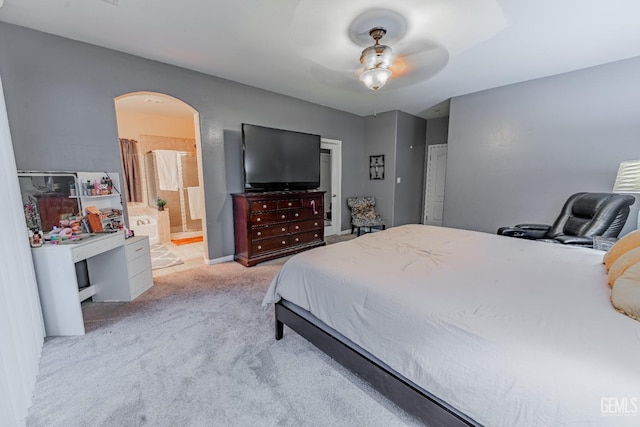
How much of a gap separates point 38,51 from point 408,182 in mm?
5703

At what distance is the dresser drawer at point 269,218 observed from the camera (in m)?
3.51

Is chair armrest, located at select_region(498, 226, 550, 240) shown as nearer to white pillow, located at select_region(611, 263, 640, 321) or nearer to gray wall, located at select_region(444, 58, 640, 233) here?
gray wall, located at select_region(444, 58, 640, 233)

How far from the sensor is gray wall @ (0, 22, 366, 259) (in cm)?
227

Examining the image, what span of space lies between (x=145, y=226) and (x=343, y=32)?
4.66 m

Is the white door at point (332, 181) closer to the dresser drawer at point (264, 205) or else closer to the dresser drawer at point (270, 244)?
the dresser drawer at point (270, 244)

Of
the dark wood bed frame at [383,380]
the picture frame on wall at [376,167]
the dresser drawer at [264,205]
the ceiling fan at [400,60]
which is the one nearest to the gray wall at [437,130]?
the picture frame on wall at [376,167]

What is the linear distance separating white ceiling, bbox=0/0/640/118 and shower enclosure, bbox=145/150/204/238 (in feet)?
8.81

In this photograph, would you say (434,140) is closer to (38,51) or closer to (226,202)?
(226,202)

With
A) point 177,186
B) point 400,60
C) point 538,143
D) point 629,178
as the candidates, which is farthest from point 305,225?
point 629,178

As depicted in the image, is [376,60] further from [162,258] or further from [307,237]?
[162,258]

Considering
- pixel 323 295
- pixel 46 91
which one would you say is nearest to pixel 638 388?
pixel 323 295

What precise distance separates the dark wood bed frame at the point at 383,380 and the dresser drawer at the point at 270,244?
6.02 ft

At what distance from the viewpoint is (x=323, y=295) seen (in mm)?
1528

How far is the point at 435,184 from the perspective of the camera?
5828 millimetres
